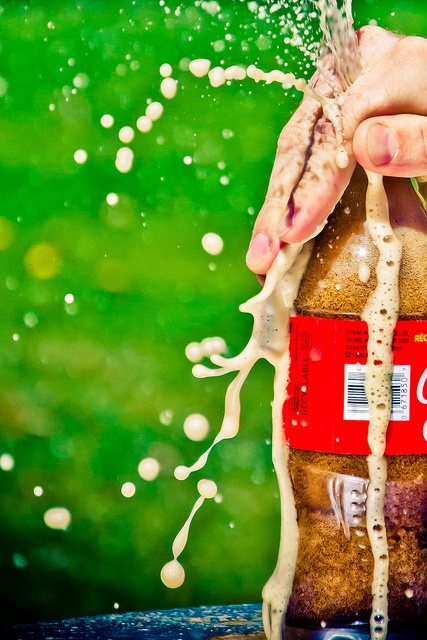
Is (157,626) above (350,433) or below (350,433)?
below

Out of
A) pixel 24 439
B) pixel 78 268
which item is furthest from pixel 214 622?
pixel 78 268

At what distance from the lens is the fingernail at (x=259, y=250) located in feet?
3.09

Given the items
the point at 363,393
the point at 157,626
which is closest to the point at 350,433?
the point at 363,393

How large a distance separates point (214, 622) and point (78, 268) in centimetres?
53

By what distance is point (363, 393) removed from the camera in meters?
0.85

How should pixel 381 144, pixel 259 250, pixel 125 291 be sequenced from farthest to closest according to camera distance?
pixel 125 291, pixel 259 250, pixel 381 144

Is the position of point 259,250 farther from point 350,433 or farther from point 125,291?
point 125,291

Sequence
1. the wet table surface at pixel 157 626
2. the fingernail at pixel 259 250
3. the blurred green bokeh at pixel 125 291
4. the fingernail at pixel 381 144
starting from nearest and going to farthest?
the fingernail at pixel 381 144 → the fingernail at pixel 259 250 → the wet table surface at pixel 157 626 → the blurred green bokeh at pixel 125 291

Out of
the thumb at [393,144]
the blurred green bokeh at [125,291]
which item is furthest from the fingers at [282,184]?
the blurred green bokeh at [125,291]

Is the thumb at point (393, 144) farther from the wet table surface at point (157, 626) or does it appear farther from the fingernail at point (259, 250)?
the wet table surface at point (157, 626)

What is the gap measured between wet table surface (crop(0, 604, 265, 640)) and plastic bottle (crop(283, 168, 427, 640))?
18 centimetres

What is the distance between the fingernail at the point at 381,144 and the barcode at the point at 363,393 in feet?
0.66

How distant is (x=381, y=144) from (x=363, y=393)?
0.24m

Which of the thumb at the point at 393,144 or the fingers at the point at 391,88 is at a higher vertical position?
the fingers at the point at 391,88
